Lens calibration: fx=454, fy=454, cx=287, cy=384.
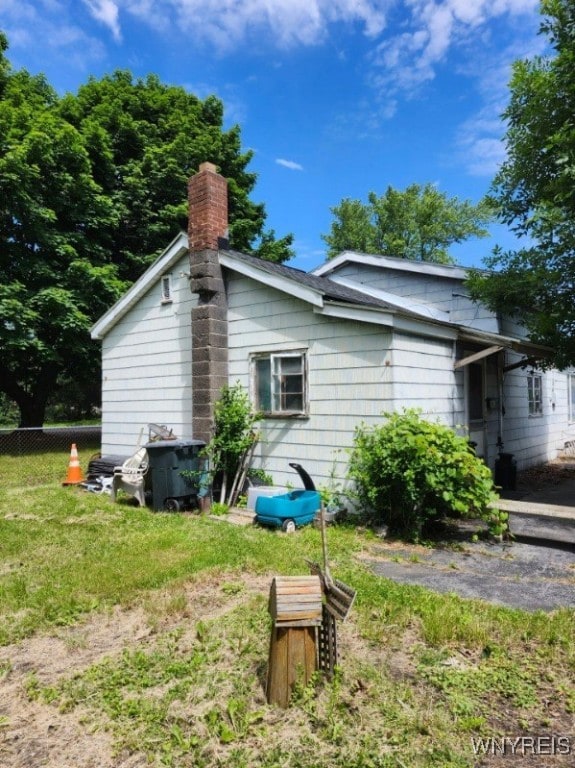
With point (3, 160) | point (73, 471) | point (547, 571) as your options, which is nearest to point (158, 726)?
point (547, 571)

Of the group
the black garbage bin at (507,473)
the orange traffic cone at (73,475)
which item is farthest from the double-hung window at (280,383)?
the orange traffic cone at (73,475)

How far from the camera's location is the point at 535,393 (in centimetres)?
1266

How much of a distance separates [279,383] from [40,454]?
1093 centimetres

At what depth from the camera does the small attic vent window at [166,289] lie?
382 inches

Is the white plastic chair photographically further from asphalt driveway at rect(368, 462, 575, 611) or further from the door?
the door

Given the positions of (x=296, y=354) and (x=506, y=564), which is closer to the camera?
(x=506, y=564)

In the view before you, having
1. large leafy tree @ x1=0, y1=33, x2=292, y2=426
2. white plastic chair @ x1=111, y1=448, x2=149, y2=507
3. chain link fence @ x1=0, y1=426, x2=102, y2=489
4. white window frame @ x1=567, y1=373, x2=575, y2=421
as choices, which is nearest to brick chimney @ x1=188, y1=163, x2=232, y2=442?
white plastic chair @ x1=111, y1=448, x2=149, y2=507

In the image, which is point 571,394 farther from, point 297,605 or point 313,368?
point 297,605

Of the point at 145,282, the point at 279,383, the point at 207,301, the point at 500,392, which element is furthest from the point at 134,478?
the point at 500,392

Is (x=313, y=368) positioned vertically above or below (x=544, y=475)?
above

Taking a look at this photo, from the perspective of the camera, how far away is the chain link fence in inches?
432

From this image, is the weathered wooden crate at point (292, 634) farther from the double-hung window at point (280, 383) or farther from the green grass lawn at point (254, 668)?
the double-hung window at point (280, 383)

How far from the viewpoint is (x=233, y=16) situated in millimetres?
9500

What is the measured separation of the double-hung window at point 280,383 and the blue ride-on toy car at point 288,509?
1.49 metres
